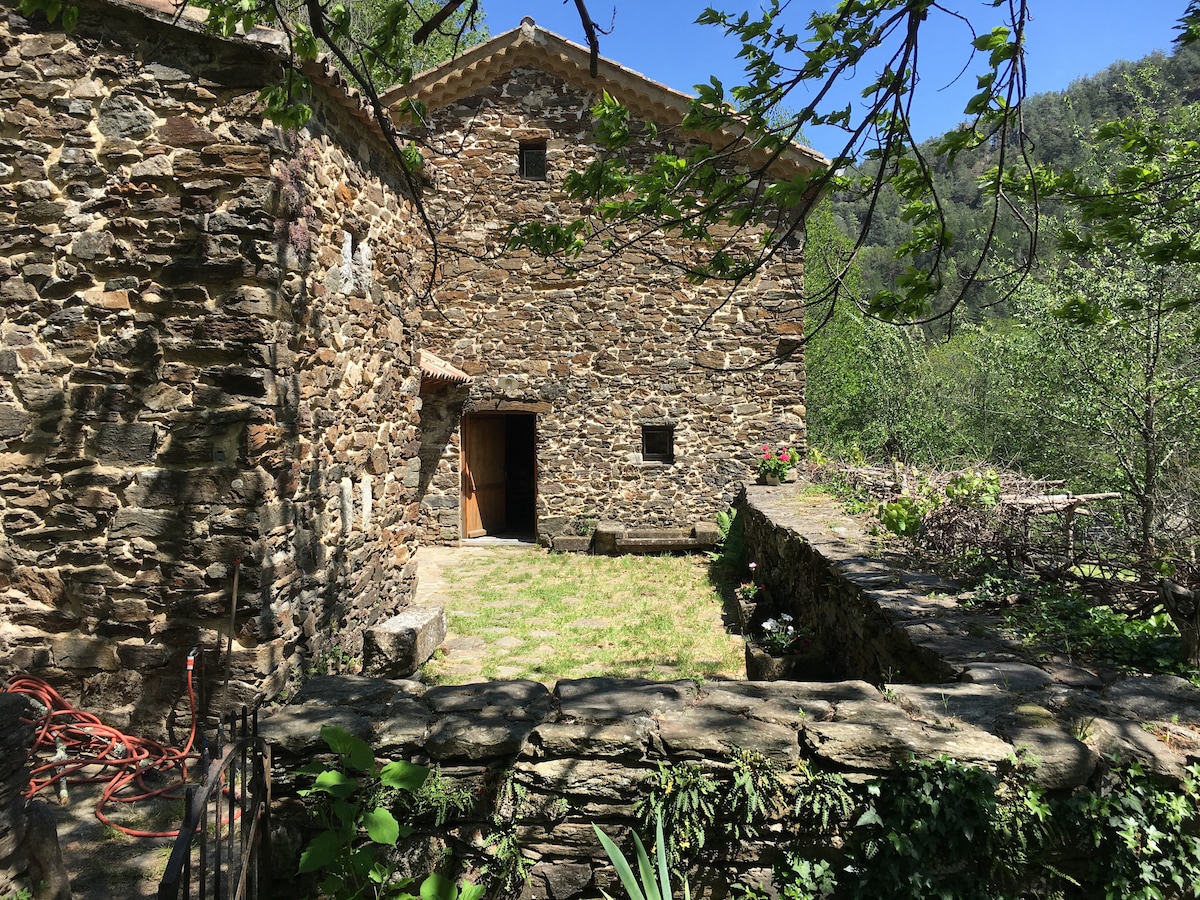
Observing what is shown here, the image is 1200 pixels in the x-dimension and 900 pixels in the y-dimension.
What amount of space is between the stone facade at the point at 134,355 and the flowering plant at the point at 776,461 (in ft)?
25.2

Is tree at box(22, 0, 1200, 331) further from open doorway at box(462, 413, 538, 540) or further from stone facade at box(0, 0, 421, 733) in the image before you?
open doorway at box(462, 413, 538, 540)

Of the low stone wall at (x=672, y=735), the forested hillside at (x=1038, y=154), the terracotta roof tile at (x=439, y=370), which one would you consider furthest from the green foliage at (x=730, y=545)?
the forested hillside at (x=1038, y=154)

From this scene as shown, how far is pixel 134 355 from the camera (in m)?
3.92

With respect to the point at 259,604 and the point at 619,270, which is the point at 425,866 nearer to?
the point at 259,604

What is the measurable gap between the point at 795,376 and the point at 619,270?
3.10 meters

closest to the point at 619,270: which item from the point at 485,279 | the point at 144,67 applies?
the point at 485,279

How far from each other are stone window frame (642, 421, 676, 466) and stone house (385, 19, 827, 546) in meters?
0.05

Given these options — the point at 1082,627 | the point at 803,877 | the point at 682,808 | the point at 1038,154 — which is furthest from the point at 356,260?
the point at 1038,154

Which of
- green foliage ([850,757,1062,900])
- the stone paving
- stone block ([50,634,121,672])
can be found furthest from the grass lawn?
green foliage ([850,757,1062,900])

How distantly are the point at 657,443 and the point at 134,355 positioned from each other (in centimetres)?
780

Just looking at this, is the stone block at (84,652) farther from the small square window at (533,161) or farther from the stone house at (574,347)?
the small square window at (533,161)

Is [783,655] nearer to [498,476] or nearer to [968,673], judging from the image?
[968,673]

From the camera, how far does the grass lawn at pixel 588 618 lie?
5691mm

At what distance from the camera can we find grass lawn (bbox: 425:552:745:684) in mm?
5691
